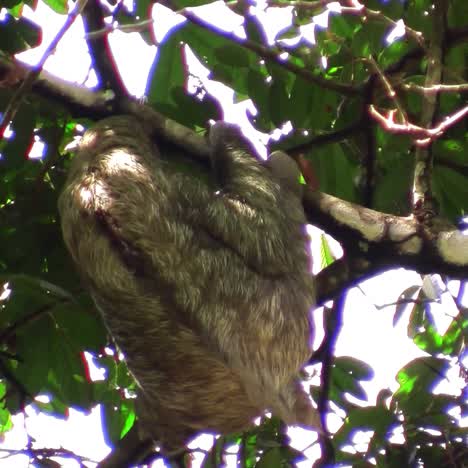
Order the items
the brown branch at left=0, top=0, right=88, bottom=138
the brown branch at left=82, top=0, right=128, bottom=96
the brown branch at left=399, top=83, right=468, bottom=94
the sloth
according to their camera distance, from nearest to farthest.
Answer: the brown branch at left=0, top=0, right=88, bottom=138, the brown branch at left=399, top=83, right=468, bottom=94, the sloth, the brown branch at left=82, top=0, right=128, bottom=96

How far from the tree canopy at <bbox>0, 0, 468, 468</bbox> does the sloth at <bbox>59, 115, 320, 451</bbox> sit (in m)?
0.15

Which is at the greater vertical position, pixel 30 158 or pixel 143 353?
pixel 30 158

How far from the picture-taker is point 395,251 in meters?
3.83

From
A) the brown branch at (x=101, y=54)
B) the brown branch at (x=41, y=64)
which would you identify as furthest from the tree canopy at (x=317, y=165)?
the brown branch at (x=41, y=64)

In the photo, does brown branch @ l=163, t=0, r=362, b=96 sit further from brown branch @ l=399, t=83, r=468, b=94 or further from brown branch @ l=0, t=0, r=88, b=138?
brown branch @ l=0, t=0, r=88, b=138

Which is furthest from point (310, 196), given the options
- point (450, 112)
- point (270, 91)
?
point (450, 112)

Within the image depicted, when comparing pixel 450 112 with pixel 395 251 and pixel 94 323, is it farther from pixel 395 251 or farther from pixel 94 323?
pixel 94 323

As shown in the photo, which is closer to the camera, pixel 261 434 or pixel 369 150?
pixel 369 150

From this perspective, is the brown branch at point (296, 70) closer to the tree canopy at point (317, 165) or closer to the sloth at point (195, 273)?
the tree canopy at point (317, 165)

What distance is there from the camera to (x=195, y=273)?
416 centimetres

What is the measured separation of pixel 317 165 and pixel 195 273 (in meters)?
0.91

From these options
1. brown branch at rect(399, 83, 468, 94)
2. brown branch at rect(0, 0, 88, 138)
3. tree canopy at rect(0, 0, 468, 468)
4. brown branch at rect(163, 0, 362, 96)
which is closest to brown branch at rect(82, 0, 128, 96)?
tree canopy at rect(0, 0, 468, 468)

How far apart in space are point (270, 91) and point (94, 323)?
142 centimetres

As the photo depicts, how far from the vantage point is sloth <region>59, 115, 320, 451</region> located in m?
3.94
